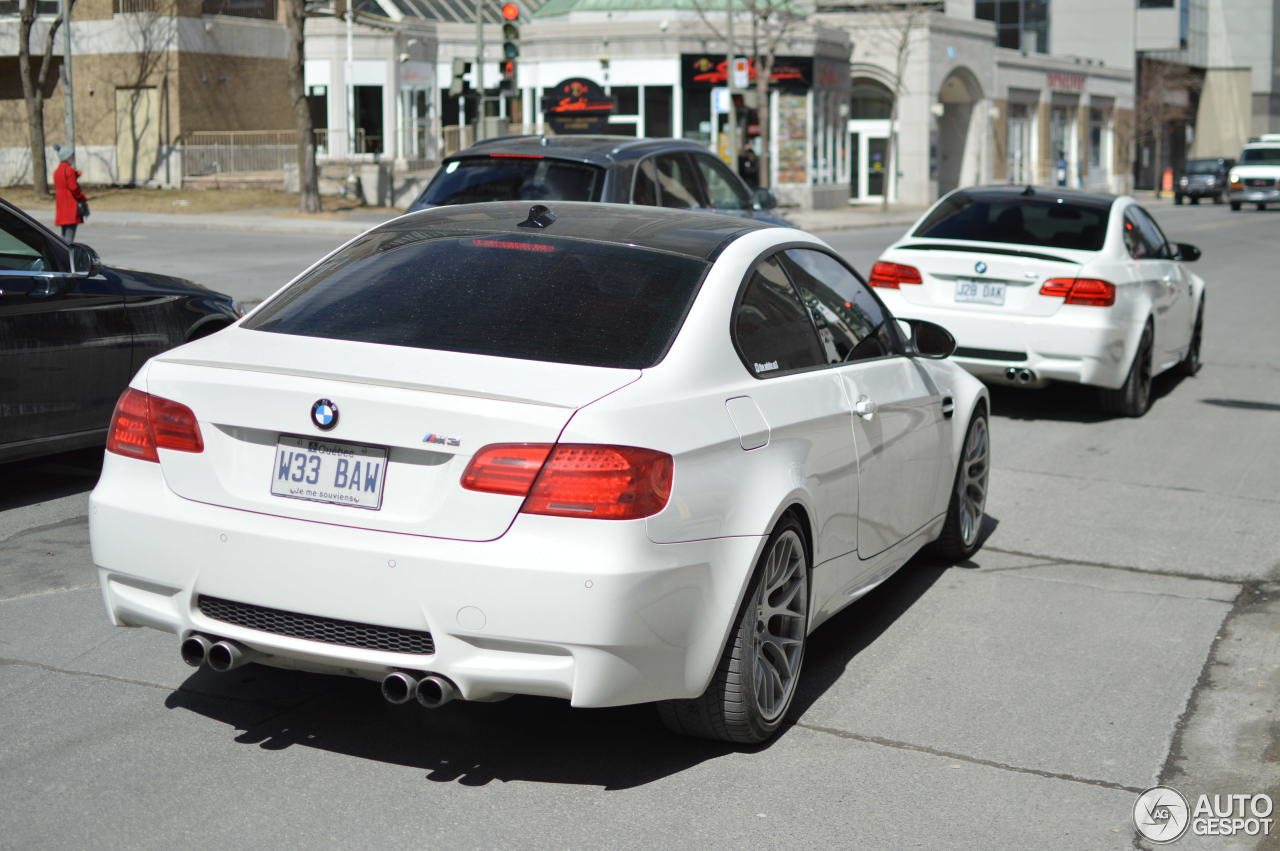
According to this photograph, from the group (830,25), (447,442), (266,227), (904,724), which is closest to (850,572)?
(904,724)

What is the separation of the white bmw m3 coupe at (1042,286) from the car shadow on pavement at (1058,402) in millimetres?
341

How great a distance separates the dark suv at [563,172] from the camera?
1127 cm

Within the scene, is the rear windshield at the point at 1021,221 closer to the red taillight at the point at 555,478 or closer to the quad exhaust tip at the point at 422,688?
the red taillight at the point at 555,478

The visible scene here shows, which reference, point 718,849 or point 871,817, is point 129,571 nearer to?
point 718,849

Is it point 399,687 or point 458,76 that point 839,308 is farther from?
point 458,76

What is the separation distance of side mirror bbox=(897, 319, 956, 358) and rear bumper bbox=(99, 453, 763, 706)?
2.42 metres

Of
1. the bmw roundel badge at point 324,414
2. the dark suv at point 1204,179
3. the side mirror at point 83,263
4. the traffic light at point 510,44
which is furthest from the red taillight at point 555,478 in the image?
the dark suv at point 1204,179

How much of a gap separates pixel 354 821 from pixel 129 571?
1.02m

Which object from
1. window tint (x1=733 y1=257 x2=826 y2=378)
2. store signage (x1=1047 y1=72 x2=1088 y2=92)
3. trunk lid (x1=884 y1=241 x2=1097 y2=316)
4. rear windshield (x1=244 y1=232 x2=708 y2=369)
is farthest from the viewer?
store signage (x1=1047 y1=72 x2=1088 y2=92)

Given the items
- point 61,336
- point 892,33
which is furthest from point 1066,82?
point 61,336

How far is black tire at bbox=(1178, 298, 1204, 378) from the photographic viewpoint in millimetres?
13938

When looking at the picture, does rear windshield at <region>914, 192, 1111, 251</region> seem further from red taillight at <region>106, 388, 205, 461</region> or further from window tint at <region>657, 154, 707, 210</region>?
red taillight at <region>106, 388, 205, 461</region>

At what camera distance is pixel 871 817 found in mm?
4332

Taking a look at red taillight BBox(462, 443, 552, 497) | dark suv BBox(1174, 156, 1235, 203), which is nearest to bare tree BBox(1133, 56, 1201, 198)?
dark suv BBox(1174, 156, 1235, 203)
